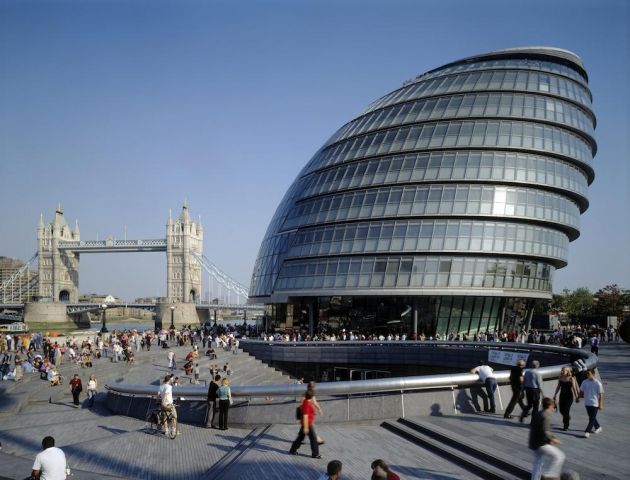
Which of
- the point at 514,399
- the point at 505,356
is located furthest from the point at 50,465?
the point at 505,356

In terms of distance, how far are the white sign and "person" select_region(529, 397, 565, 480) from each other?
21.8 metres

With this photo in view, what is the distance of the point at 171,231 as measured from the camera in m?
198

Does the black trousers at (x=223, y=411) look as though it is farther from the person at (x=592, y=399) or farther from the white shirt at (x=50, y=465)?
the person at (x=592, y=399)

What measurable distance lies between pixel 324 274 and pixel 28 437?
3908 centimetres

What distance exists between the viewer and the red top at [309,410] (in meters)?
12.9

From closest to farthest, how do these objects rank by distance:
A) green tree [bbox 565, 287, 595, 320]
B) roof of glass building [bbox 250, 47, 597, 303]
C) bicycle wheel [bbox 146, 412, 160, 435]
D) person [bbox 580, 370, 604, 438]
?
1. person [bbox 580, 370, 604, 438]
2. bicycle wheel [bbox 146, 412, 160, 435]
3. roof of glass building [bbox 250, 47, 597, 303]
4. green tree [bbox 565, 287, 595, 320]

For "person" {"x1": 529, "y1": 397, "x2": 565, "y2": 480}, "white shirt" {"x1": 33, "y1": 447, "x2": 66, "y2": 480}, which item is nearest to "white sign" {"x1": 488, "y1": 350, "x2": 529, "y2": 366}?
"person" {"x1": 529, "y1": 397, "x2": 565, "y2": 480}

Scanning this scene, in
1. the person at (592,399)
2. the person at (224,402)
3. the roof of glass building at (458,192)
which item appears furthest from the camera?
the roof of glass building at (458,192)

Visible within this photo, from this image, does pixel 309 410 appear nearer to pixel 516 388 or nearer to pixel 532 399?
pixel 532 399

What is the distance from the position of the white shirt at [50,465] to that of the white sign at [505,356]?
85.7 ft

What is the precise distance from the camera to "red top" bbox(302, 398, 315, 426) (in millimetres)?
12853

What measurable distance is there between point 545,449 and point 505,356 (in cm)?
2399

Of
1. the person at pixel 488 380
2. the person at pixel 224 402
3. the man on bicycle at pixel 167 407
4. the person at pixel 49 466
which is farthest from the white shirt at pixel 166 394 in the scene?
the person at pixel 488 380

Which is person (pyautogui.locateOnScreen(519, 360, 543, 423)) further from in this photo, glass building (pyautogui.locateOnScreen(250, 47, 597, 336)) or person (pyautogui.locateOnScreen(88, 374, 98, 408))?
glass building (pyautogui.locateOnScreen(250, 47, 597, 336))
